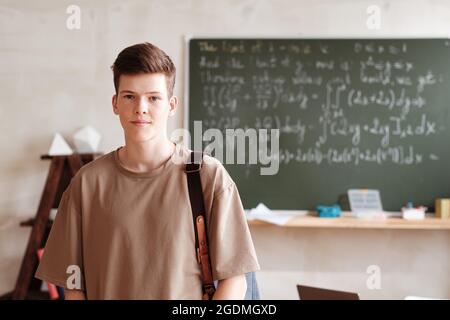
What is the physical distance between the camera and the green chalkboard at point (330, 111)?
3.26m

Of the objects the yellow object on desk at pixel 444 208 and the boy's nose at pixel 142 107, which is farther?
the yellow object on desk at pixel 444 208

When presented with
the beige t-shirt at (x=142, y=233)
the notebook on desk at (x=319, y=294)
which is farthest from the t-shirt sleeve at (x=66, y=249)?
the notebook on desk at (x=319, y=294)

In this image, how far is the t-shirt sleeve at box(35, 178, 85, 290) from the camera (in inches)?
36.2

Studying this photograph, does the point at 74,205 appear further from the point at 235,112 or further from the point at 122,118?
the point at 235,112

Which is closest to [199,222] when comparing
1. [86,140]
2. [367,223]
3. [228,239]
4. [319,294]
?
[228,239]

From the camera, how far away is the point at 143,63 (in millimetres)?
861

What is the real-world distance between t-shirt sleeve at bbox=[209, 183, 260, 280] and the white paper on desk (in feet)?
6.98

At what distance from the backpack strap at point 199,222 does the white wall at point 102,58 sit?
7.96ft

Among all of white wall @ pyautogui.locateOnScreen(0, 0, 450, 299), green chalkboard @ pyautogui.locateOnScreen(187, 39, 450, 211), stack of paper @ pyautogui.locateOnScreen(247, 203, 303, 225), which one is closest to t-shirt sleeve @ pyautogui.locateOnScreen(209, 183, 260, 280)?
stack of paper @ pyautogui.locateOnScreen(247, 203, 303, 225)

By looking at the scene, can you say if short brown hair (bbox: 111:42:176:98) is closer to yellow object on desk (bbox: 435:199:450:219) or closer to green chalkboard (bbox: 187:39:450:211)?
green chalkboard (bbox: 187:39:450:211)

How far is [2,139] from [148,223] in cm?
293

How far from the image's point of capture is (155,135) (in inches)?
34.4

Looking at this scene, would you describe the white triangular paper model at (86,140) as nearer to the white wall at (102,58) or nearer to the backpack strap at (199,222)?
the white wall at (102,58)

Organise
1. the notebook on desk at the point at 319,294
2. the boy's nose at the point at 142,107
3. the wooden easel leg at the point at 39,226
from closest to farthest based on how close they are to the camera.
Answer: the boy's nose at the point at 142,107 < the notebook on desk at the point at 319,294 < the wooden easel leg at the point at 39,226
